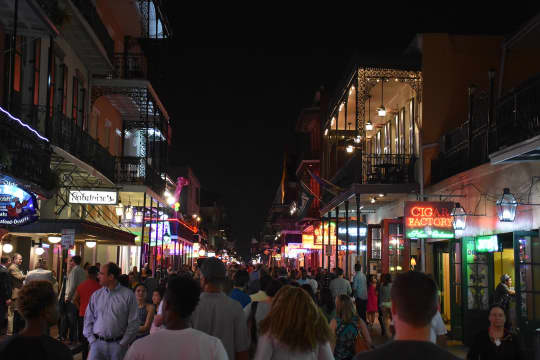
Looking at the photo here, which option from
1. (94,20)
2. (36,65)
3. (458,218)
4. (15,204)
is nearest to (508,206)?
(458,218)

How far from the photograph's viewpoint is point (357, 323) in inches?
371

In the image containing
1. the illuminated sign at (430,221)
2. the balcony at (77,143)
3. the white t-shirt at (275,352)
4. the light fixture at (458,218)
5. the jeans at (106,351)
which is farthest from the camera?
the balcony at (77,143)

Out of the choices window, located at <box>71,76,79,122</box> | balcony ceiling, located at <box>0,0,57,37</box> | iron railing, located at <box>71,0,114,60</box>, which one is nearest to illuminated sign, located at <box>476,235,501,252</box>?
balcony ceiling, located at <box>0,0,57,37</box>

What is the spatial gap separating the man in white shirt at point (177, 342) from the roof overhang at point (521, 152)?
8194 millimetres

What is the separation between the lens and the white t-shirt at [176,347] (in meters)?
4.57

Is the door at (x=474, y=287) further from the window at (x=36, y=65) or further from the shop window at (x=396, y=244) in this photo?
the window at (x=36, y=65)

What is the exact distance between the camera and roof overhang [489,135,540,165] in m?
11.6

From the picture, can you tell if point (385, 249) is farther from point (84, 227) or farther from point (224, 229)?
point (224, 229)

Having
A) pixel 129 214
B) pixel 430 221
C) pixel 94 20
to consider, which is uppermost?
pixel 94 20

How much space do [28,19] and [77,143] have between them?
7070 millimetres

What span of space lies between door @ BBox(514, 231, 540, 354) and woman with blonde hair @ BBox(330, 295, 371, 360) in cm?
618

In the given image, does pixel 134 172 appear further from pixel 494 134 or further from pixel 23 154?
pixel 494 134

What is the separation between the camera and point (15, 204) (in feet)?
46.8

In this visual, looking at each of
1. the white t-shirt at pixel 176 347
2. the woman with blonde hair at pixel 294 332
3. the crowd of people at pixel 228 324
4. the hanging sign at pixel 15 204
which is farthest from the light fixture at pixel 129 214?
the white t-shirt at pixel 176 347
